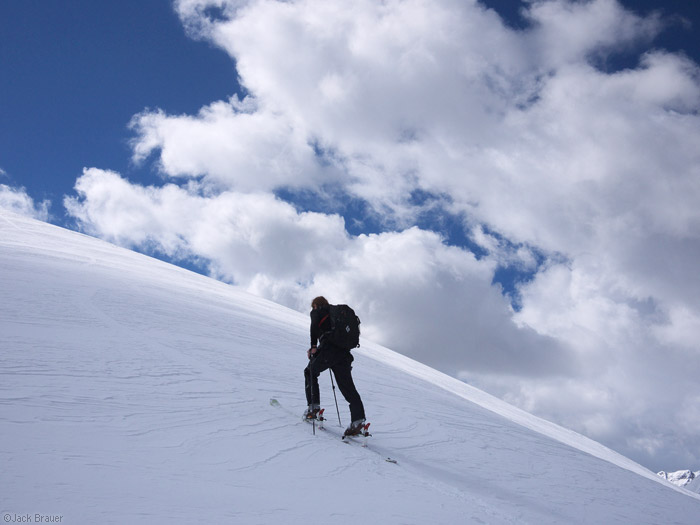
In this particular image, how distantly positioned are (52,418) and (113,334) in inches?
170

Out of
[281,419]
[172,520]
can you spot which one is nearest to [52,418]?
[172,520]

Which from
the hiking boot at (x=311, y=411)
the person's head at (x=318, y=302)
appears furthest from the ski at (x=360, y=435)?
the person's head at (x=318, y=302)

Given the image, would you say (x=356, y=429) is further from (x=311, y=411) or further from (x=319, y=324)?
(x=319, y=324)

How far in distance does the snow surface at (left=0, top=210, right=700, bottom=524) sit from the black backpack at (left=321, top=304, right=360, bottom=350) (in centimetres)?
124

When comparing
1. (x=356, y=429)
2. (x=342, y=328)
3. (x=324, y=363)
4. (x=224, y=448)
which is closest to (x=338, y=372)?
(x=324, y=363)

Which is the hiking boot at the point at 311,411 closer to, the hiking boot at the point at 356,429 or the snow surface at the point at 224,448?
the snow surface at the point at 224,448

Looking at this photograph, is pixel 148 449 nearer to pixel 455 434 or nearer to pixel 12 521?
pixel 12 521

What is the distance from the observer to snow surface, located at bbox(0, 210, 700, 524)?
3562 mm

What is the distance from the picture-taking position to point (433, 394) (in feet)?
38.8

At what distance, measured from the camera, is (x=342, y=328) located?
6457mm

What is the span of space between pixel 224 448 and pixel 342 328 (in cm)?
229

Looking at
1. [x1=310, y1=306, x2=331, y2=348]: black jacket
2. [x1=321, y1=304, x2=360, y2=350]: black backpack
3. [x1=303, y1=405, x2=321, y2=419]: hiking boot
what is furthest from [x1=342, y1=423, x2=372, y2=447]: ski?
[x1=310, y1=306, x2=331, y2=348]: black jacket

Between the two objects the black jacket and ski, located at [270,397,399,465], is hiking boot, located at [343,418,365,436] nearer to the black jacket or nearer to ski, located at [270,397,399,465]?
ski, located at [270,397,399,465]

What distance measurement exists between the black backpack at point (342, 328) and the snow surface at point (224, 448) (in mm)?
1237
